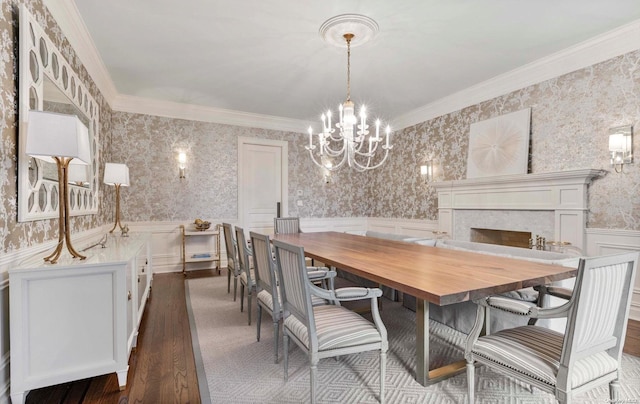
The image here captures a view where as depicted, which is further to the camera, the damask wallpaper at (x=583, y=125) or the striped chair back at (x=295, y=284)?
the damask wallpaper at (x=583, y=125)

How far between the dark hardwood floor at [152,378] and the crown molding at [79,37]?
2543 millimetres

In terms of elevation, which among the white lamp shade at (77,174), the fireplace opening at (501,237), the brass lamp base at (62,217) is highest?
the white lamp shade at (77,174)

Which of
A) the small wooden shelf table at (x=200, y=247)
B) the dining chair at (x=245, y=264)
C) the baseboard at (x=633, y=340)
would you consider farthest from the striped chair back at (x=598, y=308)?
the small wooden shelf table at (x=200, y=247)

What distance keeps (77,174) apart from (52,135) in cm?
134

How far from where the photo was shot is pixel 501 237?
4418mm

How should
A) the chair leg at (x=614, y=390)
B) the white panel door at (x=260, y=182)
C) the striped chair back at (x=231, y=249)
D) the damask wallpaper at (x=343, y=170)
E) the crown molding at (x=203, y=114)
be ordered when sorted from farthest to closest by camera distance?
the white panel door at (x=260, y=182), the crown molding at (x=203, y=114), the striped chair back at (x=231, y=249), the damask wallpaper at (x=343, y=170), the chair leg at (x=614, y=390)

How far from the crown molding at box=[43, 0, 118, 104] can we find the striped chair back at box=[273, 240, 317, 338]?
8.05 ft

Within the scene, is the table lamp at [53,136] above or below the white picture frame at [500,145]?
below

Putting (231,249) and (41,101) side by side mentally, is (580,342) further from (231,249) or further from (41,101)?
(41,101)

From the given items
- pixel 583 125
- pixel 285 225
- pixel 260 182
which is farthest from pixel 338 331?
pixel 260 182

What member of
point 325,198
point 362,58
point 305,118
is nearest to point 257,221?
point 325,198

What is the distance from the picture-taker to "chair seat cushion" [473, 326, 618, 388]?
1274 mm

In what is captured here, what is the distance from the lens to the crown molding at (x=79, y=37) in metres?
2.44

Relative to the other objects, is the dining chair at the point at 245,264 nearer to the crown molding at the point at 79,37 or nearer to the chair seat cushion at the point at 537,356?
the chair seat cushion at the point at 537,356
